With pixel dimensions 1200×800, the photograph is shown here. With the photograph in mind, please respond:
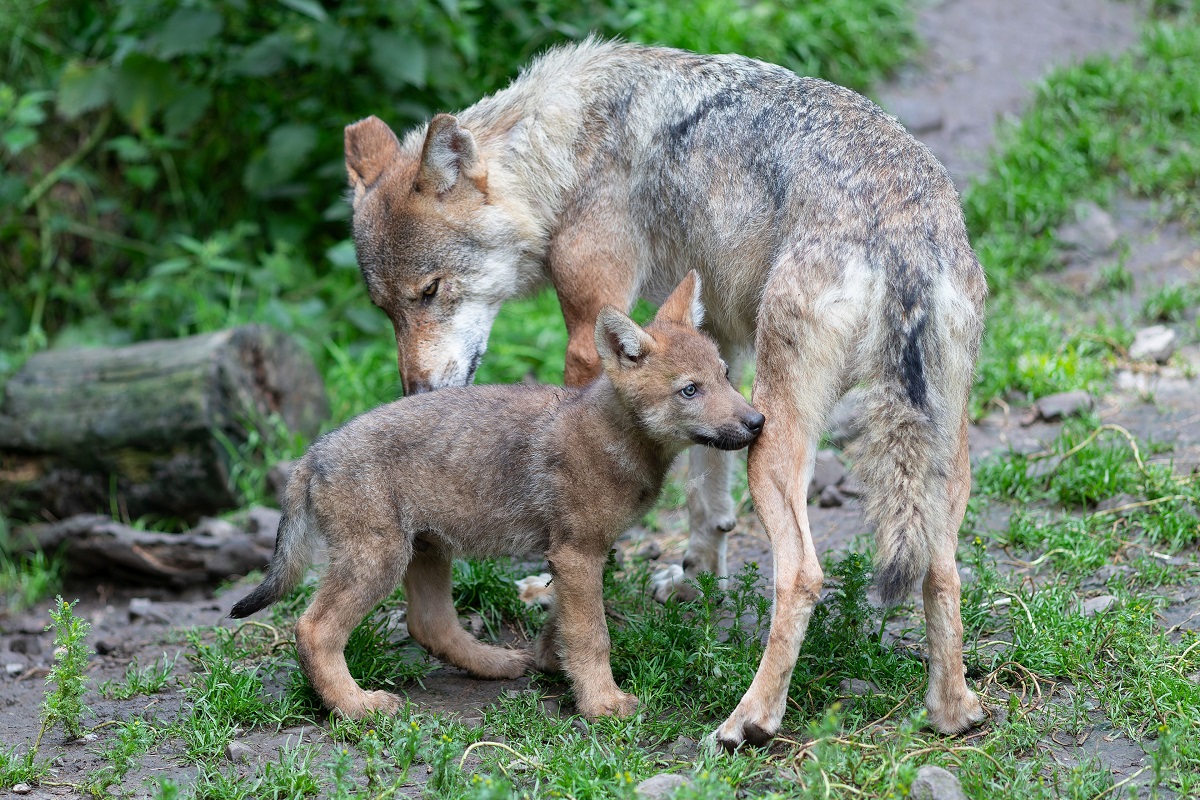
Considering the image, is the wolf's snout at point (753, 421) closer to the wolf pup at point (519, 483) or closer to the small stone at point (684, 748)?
the wolf pup at point (519, 483)

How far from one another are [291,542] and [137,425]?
3.35 m

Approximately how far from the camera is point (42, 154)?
11531 mm

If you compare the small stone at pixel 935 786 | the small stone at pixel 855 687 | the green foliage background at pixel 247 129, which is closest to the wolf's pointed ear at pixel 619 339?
the small stone at pixel 855 687

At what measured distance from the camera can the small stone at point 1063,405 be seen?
24.6 feet

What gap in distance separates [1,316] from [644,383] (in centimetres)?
837

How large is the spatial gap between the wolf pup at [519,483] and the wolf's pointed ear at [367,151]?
1.69 meters

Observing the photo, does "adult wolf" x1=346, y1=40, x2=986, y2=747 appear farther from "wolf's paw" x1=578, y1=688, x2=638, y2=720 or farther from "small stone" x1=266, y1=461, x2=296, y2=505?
"small stone" x1=266, y1=461, x2=296, y2=505

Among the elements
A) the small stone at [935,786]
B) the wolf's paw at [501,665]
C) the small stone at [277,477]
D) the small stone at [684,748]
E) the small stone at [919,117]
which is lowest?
the small stone at [277,477]

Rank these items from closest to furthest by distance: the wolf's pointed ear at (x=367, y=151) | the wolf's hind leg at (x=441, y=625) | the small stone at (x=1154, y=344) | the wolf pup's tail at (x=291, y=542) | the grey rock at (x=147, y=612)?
the wolf pup's tail at (x=291, y=542) → the wolf's hind leg at (x=441, y=625) → the wolf's pointed ear at (x=367, y=151) → the grey rock at (x=147, y=612) → the small stone at (x=1154, y=344)

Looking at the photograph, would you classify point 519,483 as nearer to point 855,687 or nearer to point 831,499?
point 855,687

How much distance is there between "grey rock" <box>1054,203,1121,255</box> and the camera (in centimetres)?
965

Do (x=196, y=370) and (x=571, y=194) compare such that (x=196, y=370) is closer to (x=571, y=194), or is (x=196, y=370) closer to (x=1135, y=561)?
(x=571, y=194)

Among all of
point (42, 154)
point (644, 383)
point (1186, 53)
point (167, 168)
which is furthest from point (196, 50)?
point (1186, 53)

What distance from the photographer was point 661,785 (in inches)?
169
